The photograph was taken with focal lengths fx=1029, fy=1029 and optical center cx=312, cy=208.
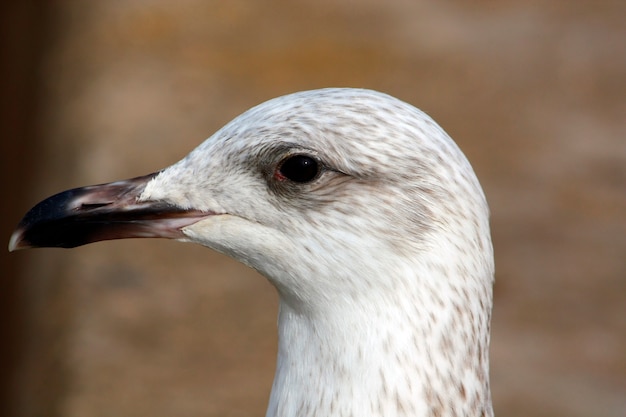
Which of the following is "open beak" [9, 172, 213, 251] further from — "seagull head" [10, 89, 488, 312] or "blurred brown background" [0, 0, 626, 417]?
"blurred brown background" [0, 0, 626, 417]

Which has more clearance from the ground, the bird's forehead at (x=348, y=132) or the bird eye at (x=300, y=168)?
the bird's forehead at (x=348, y=132)

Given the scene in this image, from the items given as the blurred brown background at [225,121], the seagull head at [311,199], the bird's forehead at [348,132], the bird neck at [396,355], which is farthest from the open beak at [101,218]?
the blurred brown background at [225,121]

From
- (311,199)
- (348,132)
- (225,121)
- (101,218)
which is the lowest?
(101,218)

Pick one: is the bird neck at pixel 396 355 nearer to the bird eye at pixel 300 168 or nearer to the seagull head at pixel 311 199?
the seagull head at pixel 311 199


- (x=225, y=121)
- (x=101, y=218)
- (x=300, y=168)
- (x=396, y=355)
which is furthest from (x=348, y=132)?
(x=225, y=121)

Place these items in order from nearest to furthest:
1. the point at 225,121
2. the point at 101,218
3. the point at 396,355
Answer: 1. the point at 396,355
2. the point at 101,218
3. the point at 225,121

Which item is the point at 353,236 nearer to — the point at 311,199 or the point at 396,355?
the point at 311,199

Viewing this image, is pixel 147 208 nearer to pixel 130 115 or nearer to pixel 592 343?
pixel 592 343
